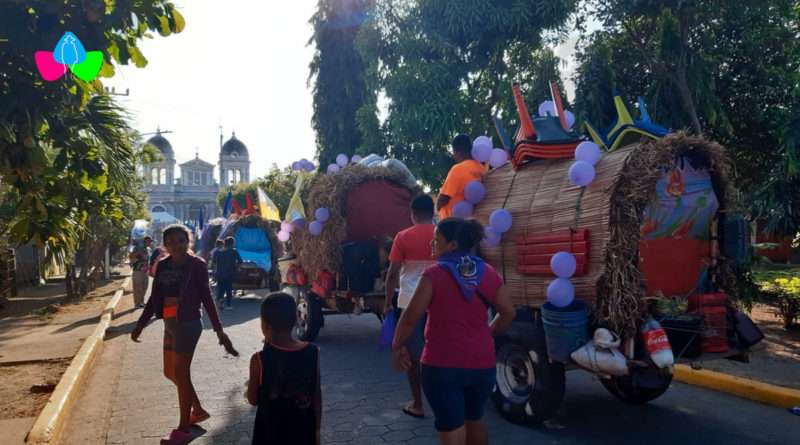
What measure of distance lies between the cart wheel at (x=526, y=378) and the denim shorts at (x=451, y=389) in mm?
1692

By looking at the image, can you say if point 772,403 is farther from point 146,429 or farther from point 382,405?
point 146,429

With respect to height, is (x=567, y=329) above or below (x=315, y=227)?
below

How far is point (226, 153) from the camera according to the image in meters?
85.4

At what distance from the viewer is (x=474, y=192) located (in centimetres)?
616

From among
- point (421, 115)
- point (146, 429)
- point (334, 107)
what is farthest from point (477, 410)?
point (334, 107)

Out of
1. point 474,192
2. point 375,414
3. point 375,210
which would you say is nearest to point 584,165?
point 474,192

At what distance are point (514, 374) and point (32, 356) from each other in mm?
7202

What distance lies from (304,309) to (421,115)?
518cm

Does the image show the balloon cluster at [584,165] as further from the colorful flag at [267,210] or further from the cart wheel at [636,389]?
the colorful flag at [267,210]

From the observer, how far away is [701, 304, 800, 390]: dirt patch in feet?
21.4

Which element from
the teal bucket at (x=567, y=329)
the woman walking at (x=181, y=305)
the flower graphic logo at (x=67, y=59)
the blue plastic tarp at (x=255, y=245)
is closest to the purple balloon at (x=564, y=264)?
the teal bucket at (x=567, y=329)

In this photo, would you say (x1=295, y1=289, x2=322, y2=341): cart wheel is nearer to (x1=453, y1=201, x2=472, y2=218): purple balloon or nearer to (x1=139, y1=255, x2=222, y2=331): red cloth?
(x1=453, y1=201, x2=472, y2=218): purple balloon

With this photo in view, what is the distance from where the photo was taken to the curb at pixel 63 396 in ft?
16.3

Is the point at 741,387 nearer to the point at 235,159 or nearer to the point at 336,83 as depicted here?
the point at 336,83
